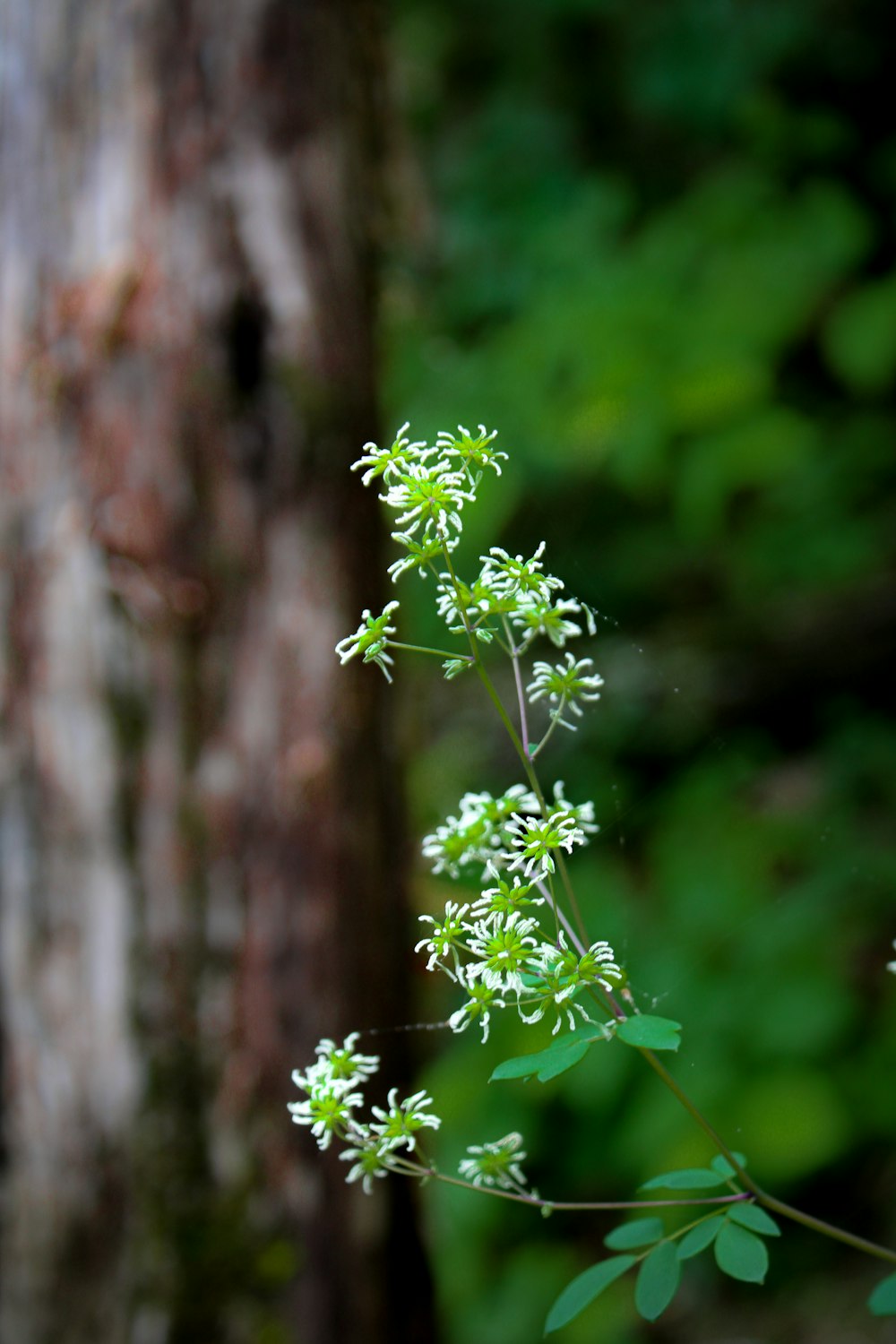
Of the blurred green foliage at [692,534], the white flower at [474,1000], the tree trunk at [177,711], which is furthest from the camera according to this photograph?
the blurred green foliage at [692,534]

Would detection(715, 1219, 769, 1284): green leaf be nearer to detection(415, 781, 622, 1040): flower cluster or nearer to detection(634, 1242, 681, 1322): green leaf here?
detection(634, 1242, 681, 1322): green leaf

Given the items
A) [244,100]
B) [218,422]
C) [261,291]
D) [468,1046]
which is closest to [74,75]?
[244,100]

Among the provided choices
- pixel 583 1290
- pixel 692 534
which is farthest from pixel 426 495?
pixel 692 534

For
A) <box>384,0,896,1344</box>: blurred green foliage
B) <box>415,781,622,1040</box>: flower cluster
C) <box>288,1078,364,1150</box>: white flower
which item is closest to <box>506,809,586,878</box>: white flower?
<box>415,781,622,1040</box>: flower cluster

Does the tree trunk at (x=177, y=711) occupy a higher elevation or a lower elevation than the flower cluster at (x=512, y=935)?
higher

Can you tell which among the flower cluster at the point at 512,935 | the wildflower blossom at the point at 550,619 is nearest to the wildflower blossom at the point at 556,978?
the flower cluster at the point at 512,935

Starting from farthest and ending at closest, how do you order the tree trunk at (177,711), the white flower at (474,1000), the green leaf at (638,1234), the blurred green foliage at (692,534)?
the blurred green foliage at (692,534), the tree trunk at (177,711), the green leaf at (638,1234), the white flower at (474,1000)

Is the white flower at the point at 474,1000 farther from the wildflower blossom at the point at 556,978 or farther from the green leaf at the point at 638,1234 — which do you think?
the green leaf at the point at 638,1234

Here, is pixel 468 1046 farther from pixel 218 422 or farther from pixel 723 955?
pixel 218 422
